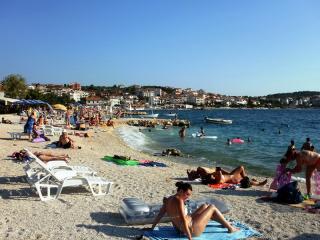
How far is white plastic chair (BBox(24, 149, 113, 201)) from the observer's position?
8544mm

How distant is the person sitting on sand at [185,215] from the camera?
6.25m

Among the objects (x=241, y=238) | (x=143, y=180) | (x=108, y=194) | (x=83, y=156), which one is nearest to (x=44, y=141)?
(x=83, y=156)

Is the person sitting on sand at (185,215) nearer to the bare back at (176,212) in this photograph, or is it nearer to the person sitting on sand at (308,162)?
the bare back at (176,212)

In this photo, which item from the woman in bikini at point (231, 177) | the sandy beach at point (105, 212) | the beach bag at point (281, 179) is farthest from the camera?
the woman in bikini at point (231, 177)

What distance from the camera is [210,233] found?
21.8ft

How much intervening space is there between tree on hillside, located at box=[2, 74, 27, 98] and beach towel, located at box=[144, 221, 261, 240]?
71.0 metres

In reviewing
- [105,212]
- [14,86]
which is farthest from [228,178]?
[14,86]

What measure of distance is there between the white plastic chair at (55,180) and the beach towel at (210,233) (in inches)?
102

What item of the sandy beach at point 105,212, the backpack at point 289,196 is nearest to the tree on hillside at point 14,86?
the sandy beach at point 105,212

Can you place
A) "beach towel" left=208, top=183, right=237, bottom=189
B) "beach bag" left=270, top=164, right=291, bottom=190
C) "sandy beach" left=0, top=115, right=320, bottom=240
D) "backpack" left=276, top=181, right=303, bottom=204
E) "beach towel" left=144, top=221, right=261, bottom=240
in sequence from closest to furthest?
"beach towel" left=144, top=221, right=261, bottom=240, "sandy beach" left=0, top=115, right=320, bottom=240, "backpack" left=276, top=181, right=303, bottom=204, "beach bag" left=270, top=164, right=291, bottom=190, "beach towel" left=208, top=183, right=237, bottom=189

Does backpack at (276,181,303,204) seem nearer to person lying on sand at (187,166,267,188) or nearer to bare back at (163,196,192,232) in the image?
person lying on sand at (187,166,267,188)

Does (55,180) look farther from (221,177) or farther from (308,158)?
(308,158)

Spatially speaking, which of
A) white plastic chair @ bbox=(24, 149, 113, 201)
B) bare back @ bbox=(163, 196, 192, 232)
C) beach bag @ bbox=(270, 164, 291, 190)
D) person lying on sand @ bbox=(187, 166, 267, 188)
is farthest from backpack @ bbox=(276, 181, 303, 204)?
white plastic chair @ bbox=(24, 149, 113, 201)

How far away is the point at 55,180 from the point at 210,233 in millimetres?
3907
